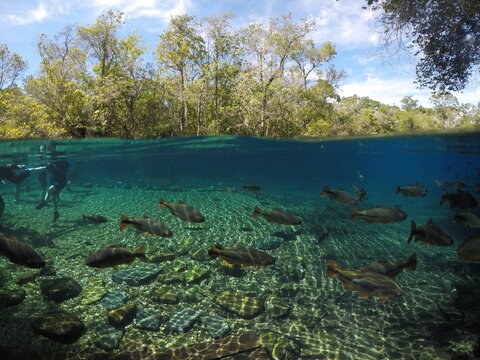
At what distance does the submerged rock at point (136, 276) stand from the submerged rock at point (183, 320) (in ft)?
6.49

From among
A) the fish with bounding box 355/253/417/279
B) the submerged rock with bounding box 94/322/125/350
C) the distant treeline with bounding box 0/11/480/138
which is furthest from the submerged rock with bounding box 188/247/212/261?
the distant treeline with bounding box 0/11/480/138

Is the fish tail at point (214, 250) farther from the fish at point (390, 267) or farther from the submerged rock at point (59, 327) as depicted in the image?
the submerged rock at point (59, 327)

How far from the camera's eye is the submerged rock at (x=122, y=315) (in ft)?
21.2

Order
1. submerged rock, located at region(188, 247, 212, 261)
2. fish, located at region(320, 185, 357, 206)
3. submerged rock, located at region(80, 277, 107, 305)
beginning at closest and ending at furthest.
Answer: fish, located at region(320, 185, 357, 206)
submerged rock, located at region(80, 277, 107, 305)
submerged rock, located at region(188, 247, 212, 261)

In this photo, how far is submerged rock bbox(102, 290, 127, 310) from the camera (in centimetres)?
716

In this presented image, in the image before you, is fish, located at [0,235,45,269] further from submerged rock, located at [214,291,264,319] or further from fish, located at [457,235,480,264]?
fish, located at [457,235,480,264]

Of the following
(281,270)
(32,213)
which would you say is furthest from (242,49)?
(281,270)

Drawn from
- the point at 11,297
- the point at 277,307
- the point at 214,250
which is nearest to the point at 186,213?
the point at 214,250

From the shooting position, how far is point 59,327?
5.82 m

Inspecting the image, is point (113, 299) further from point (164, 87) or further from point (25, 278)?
point (164, 87)

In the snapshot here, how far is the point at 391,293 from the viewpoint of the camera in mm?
4344

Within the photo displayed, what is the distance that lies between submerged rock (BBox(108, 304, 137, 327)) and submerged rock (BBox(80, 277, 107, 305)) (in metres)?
1.09

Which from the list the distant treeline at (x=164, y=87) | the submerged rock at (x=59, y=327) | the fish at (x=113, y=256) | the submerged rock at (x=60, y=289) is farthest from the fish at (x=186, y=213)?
the distant treeline at (x=164, y=87)

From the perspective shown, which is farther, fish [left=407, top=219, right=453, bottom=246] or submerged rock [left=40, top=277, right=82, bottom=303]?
submerged rock [left=40, top=277, right=82, bottom=303]
